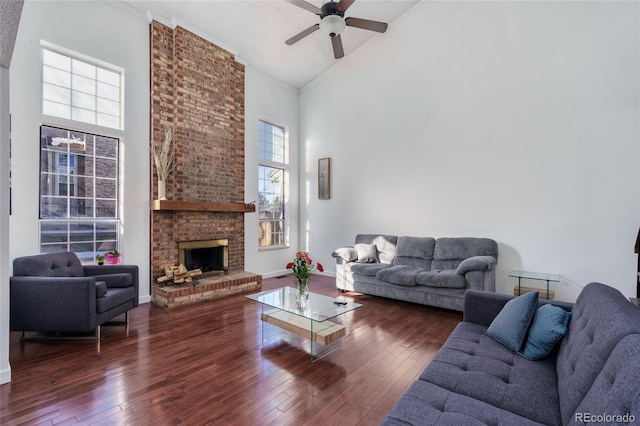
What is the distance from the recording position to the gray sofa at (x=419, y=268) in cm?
382

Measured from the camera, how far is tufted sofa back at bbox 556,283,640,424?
2.99 ft

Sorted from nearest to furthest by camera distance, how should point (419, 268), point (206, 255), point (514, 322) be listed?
1. point (514, 322)
2. point (419, 268)
3. point (206, 255)

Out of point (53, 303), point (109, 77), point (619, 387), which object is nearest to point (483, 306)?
point (619, 387)

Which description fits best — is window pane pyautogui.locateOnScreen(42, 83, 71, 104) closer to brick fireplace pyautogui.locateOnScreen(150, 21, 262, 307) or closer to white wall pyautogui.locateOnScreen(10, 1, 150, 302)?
white wall pyautogui.locateOnScreen(10, 1, 150, 302)

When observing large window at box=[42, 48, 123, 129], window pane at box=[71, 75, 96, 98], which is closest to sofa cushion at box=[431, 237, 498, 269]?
large window at box=[42, 48, 123, 129]

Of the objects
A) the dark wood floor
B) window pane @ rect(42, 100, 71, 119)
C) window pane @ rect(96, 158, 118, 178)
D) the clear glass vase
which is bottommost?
the dark wood floor

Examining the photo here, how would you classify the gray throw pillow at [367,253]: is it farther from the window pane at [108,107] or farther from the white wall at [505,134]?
the window pane at [108,107]

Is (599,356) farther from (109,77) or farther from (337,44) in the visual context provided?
(109,77)

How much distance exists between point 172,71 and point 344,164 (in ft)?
11.0

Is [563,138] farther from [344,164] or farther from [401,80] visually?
[344,164]

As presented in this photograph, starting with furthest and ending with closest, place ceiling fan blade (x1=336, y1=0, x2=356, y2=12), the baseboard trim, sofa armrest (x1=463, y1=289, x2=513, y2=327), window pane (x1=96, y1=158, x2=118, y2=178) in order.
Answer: window pane (x1=96, y1=158, x2=118, y2=178) → ceiling fan blade (x1=336, y1=0, x2=356, y2=12) → sofa armrest (x1=463, y1=289, x2=513, y2=327) → the baseboard trim

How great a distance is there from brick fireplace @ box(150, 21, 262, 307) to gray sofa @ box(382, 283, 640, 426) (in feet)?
12.1

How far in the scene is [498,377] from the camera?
5.20ft

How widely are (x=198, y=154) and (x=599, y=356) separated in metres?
5.13
